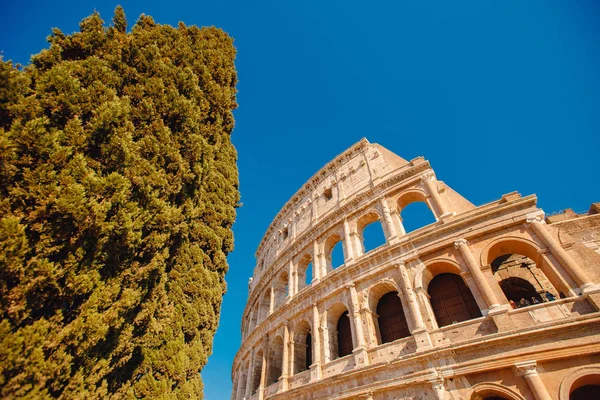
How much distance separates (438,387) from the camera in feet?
27.2

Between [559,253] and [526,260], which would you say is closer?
[559,253]

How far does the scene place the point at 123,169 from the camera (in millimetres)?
5770

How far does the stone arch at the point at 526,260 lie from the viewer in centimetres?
903

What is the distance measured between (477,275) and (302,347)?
8770 mm

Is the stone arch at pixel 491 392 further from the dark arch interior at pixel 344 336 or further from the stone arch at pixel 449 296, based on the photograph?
the dark arch interior at pixel 344 336

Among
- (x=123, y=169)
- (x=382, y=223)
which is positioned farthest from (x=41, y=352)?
(x=382, y=223)

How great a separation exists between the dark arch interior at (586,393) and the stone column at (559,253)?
96.2 inches

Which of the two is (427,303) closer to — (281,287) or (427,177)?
(427,177)

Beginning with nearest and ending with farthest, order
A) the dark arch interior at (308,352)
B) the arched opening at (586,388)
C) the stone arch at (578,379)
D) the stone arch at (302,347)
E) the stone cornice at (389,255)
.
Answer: the stone arch at (578,379) → the arched opening at (586,388) → the stone cornice at (389,255) → the stone arch at (302,347) → the dark arch interior at (308,352)

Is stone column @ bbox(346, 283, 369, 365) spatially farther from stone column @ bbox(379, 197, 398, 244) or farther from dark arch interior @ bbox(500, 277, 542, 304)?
dark arch interior @ bbox(500, 277, 542, 304)

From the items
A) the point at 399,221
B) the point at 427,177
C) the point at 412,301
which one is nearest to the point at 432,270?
the point at 412,301

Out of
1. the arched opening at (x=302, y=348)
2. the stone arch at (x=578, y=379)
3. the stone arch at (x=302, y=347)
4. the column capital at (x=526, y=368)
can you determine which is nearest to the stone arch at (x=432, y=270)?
the column capital at (x=526, y=368)

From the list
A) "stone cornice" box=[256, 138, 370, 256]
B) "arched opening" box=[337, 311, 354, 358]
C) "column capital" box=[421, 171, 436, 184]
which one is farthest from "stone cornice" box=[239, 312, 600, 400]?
"stone cornice" box=[256, 138, 370, 256]

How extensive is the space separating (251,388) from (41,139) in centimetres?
1571
